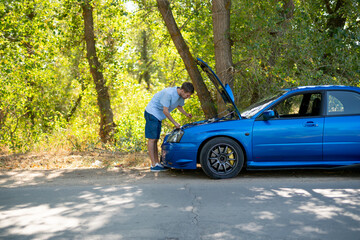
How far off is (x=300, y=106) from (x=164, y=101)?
2621 mm

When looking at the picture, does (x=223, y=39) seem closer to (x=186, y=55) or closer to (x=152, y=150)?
(x=186, y=55)

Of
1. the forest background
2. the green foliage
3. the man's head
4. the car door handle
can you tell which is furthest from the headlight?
the forest background

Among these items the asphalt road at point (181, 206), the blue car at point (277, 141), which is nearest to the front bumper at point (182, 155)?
the blue car at point (277, 141)

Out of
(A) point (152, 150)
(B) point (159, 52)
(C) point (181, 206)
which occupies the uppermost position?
(B) point (159, 52)

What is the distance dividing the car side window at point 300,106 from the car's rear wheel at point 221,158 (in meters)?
1.17

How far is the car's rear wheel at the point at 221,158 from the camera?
283 inches

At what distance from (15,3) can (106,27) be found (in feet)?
13.2

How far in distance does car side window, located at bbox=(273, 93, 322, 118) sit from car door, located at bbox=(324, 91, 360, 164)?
276mm

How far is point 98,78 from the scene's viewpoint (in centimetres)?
1878

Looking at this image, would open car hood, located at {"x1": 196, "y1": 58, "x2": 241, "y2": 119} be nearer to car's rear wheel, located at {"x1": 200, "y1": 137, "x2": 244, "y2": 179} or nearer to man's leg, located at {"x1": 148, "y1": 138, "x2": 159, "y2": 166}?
car's rear wheel, located at {"x1": 200, "y1": 137, "x2": 244, "y2": 179}

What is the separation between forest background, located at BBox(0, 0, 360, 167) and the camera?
36.0ft

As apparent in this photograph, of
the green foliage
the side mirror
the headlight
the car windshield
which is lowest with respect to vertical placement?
the headlight

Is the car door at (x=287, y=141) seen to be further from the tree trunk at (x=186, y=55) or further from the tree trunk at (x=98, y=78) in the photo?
the tree trunk at (x=98, y=78)

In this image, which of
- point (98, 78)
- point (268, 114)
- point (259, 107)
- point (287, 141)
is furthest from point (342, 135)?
point (98, 78)
